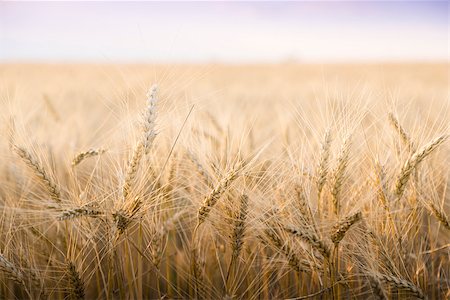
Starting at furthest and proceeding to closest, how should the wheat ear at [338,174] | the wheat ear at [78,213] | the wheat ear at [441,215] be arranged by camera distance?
the wheat ear at [441,215] < the wheat ear at [338,174] < the wheat ear at [78,213]

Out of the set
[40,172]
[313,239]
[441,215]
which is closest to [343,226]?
[313,239]

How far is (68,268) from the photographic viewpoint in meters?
1.33

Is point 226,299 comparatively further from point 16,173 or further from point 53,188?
point 16,173

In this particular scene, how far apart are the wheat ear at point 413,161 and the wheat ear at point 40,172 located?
1296mm

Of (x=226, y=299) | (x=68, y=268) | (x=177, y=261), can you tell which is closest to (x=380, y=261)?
(x=226, y=299)

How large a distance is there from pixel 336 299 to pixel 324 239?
0.25 metres

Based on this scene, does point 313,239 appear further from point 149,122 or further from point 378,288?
point 149,122

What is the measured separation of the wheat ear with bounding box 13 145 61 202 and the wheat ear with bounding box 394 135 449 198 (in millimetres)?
1296

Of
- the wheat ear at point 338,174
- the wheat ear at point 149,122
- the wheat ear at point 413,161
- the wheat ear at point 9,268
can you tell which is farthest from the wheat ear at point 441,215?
the wheat ear at point 9,268

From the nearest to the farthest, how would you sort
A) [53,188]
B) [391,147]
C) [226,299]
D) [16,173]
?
[226,299]
[53,188]
[391,147]
[16,173]

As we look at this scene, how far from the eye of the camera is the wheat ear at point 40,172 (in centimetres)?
142

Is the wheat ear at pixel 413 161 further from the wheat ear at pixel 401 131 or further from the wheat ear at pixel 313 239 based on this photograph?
the wheat ear at pixel 313 239

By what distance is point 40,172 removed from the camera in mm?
1424

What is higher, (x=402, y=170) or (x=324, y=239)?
(x=402, y=170)
